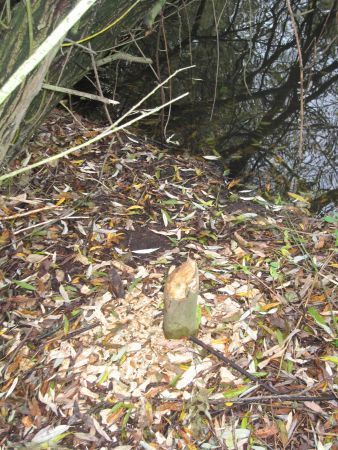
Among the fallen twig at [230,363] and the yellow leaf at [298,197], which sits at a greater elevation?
the yellow leaf at [298,197]

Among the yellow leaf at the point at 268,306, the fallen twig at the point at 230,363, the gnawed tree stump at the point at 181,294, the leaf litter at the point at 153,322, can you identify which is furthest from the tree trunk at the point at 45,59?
the yellow leaf at the point at 268,306

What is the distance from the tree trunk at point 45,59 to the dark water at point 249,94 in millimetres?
779

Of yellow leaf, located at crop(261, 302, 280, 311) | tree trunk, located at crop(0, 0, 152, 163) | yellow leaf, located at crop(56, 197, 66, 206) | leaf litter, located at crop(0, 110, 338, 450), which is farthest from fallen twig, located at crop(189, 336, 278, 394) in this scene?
yellow leaf, located at crop(56, 197, 66, 206)

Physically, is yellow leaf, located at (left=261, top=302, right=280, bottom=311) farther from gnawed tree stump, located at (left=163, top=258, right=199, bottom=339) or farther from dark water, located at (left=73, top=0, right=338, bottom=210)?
dark water, located at (left=73, top=0, right=338, bottom=210)

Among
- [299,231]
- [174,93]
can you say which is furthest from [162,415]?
[174,93]

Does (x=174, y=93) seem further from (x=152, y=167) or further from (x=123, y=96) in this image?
(x=152, y=167)

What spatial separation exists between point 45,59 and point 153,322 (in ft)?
4.41

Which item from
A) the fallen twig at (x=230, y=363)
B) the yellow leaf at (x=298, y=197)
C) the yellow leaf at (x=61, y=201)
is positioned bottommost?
the fallen twig at (x=230, y=363)

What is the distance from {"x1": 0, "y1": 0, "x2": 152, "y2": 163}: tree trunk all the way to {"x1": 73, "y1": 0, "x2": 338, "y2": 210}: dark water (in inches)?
30.7

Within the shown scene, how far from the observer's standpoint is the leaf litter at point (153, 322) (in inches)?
79.4

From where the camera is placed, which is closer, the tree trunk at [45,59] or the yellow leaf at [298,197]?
the tree trunk at [45,59]

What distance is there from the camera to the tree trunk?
1838 millimetres

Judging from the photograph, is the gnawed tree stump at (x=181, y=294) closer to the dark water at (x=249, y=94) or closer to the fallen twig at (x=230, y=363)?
the fallen twig at (x=230, y=363)

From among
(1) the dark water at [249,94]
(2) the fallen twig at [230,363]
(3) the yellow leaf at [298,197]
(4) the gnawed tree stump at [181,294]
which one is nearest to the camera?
(4) the gnawed tree stump at [181,294]
